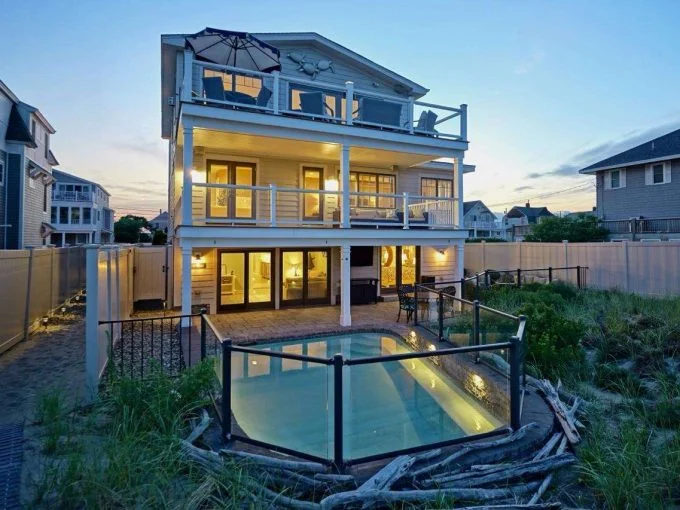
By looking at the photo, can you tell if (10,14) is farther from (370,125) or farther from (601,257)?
(601,257)

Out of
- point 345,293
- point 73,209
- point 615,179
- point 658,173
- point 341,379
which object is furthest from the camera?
point 73,209

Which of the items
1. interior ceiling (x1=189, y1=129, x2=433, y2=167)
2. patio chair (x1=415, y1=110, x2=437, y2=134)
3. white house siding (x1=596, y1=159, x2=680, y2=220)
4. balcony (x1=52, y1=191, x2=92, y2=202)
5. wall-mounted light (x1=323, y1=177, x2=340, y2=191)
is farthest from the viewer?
balcony (x1=52, y1=191, x2=92, y2=202)

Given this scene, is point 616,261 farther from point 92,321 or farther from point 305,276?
point 92,321

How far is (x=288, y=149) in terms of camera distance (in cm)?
1183

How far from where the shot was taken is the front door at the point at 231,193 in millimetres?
11914

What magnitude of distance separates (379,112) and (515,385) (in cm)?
937

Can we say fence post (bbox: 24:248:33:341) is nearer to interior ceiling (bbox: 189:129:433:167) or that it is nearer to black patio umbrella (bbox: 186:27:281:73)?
interior ceiling (bbox: 189:129:433:167)

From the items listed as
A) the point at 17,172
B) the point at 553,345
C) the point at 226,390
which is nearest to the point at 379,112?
the point at 553,345

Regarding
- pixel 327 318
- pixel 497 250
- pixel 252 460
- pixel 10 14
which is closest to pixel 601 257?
pixel 497 250

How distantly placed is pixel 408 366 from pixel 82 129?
21.1 meters

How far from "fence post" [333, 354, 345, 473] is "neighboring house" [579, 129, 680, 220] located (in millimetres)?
23393

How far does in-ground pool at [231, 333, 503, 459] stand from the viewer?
4105 mm

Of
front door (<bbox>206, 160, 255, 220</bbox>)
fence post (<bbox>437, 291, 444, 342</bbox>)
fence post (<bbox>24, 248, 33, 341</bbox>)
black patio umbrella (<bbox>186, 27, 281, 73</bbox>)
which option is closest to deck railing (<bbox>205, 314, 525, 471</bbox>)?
fence post (<bbox>437, 291, 444, 342</bbox>)

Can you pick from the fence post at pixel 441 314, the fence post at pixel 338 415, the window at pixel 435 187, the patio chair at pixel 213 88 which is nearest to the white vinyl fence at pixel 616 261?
the window at pixel 435 187
